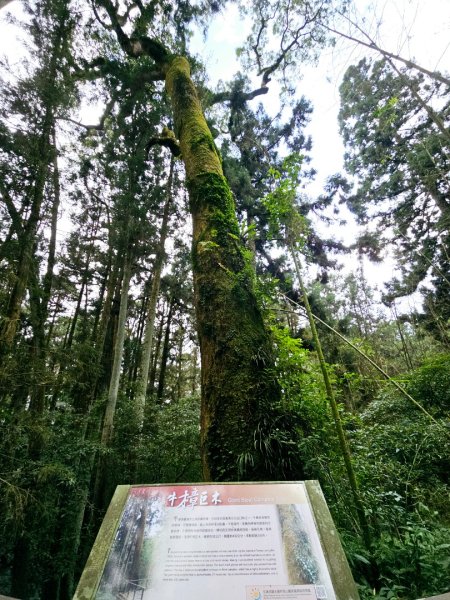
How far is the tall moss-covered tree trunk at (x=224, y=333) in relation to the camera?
2.26 meters

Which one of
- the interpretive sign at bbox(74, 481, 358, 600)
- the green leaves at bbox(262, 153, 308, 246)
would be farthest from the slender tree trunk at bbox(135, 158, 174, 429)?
the interpretive sign at bbox(74, 481, 358, 600)

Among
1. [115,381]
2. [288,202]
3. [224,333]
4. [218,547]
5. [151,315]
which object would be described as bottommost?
[218,547]

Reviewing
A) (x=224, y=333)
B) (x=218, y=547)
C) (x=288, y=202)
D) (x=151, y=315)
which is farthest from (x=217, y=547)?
(x=151, y=315)

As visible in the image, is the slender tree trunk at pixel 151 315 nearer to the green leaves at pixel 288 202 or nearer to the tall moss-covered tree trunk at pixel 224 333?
the tall moss-covered tree trunk at pixel 224 333

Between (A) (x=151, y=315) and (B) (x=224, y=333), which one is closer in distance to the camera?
(B) (x=224, y=333)

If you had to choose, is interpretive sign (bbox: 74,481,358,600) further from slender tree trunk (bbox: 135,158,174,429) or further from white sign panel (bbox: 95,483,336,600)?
slender tree trunk (bbox: 135,158,174,429)

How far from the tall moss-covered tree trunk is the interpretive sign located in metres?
0.71

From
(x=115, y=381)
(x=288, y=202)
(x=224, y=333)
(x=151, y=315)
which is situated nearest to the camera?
(x=224, y=333)

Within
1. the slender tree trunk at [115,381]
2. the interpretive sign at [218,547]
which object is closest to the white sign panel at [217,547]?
the interpretive sign at [218,547]

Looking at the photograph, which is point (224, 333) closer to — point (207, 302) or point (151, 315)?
point (207, 302)

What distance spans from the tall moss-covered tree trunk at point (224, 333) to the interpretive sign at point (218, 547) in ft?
2.33

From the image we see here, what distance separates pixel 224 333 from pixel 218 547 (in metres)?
1.69

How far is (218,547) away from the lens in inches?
48.8

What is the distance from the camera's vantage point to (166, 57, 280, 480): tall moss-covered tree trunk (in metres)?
2.26
